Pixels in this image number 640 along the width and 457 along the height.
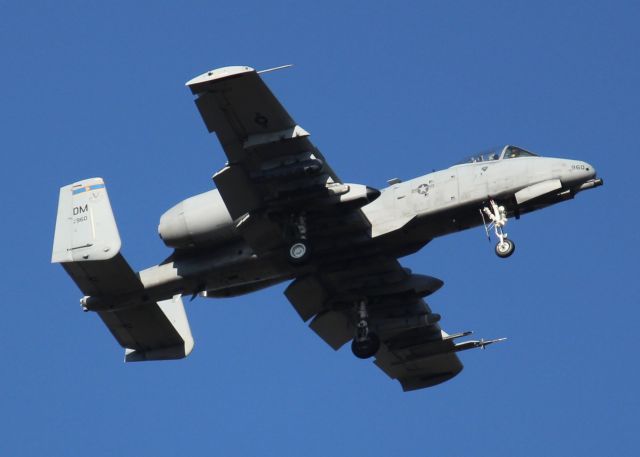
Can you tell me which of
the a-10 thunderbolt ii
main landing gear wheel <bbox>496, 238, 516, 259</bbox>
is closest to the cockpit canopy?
the a-10 thunderbolt ii

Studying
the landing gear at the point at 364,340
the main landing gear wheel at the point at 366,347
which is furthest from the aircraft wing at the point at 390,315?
the main landing gear wheel at the point at 366,347

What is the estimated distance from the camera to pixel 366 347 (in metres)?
40.2

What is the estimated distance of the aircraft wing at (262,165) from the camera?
34.4m

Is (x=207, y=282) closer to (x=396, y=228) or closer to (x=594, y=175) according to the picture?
(x=396, y=228)

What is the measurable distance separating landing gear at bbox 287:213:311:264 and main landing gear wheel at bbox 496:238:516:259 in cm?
523

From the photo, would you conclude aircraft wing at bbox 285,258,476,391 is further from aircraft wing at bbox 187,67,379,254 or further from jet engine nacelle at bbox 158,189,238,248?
jet engine nacelle at bbox 158,189,238,248

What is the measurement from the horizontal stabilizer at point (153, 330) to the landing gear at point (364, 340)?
5018mm

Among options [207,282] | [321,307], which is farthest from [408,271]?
[207,282]

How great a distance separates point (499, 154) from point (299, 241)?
6176 mm

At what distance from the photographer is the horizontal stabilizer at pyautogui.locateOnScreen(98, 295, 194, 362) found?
131ft

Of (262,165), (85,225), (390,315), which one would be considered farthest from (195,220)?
(390,315)

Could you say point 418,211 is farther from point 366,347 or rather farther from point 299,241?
point 366,347

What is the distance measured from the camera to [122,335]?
40281 millimetres

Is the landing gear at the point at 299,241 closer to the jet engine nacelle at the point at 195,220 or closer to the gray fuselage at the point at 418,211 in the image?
the gray fuselage at the point at 418,211
